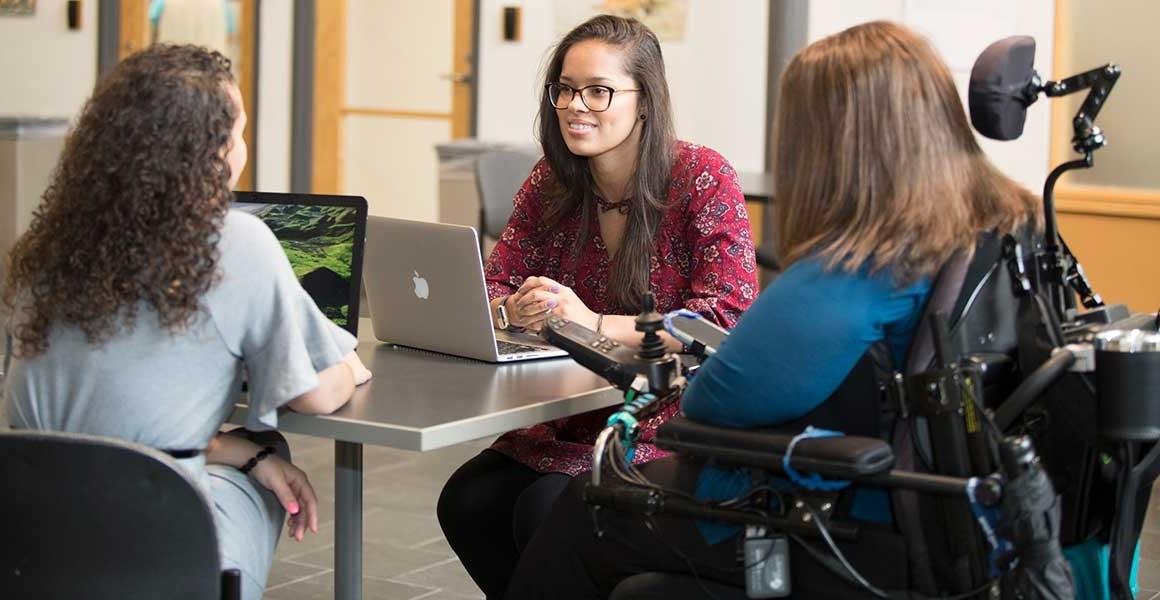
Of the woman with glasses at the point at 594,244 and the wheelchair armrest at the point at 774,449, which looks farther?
the woman with glasses at the point at 594,244

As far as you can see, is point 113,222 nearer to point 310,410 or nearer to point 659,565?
point 310,410

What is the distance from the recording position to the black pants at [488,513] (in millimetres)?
2586

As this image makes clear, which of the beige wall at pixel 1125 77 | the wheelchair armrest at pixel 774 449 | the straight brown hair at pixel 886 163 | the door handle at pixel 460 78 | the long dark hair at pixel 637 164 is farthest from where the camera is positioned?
the door handle at pixel 460 78

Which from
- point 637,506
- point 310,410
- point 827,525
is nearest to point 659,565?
point 637,506

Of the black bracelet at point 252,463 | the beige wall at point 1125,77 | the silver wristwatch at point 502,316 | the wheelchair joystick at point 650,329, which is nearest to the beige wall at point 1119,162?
the beige wall at point 1125,77

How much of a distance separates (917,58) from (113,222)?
1022mm

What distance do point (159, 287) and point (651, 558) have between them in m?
0.73

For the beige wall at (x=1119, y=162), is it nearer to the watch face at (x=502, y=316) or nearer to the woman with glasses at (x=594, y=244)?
the woman with glasses at (x=594, y=244)

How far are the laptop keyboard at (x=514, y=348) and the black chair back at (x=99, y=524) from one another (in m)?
0.74

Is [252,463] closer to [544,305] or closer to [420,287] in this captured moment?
[420,287]

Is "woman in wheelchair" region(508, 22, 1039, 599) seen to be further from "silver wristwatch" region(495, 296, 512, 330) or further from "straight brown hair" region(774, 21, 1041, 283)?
"silver wristwatch" region(495, 296, 512, 330)

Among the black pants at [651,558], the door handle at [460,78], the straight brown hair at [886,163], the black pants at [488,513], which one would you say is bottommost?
the black pants at [488,513]

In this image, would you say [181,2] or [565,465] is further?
[181,2]

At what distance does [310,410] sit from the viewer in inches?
77.8
